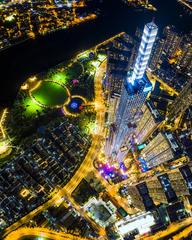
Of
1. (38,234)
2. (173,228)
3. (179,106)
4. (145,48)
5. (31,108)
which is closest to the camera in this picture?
(145,48)

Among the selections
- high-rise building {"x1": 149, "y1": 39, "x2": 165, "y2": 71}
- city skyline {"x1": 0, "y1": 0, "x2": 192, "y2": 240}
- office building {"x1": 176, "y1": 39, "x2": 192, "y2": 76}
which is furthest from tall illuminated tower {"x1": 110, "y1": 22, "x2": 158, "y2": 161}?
office building {"x1": 176, "y1": 39, "x2": 192, "y2": 76}

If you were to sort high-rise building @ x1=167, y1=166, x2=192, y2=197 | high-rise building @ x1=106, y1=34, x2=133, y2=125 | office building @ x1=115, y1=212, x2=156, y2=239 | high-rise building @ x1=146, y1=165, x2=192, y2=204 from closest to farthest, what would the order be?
office building @ x1=115, y1=212, x2=156, y2=239
high-rise building @ x1=146, y1=165, x2=192, y2=204
high-rise building @ x1=167, y1=166, x2=192, y2=197
high-rise building @ x1=106, y1=34, x2=133, y2=125

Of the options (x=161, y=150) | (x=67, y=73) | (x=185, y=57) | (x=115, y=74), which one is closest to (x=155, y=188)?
(x=161, y=150)

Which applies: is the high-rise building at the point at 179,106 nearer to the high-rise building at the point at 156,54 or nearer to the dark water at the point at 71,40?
the high-rise building at the point at 156,54

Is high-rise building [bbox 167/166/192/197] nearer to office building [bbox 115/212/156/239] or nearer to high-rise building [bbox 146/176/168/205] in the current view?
high-rise building [bbox 146/176/168/205]

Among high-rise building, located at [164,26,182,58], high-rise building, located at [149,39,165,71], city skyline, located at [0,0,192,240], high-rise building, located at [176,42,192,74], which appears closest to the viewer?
city skyline, located at [0,0,192,240]

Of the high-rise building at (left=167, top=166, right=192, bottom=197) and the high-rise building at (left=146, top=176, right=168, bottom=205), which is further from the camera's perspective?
the high-rise building at (left=167, top=166, right=192, bottom=197)

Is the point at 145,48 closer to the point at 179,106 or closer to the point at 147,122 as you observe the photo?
the point at 147,122
